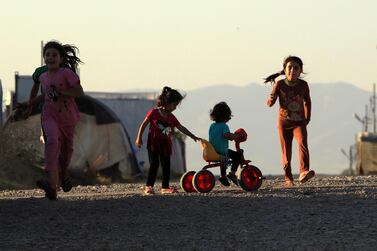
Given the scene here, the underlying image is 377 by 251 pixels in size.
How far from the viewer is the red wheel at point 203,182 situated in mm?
13055

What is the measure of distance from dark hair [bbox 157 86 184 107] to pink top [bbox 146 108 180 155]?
162mm

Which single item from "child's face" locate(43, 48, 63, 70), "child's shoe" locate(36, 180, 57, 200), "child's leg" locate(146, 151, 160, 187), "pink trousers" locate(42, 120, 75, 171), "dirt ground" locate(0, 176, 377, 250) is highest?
"child's face" locate(43, 48, 63, 70)

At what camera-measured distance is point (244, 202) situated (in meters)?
11.6

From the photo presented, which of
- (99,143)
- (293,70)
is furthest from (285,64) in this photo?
(99,143)

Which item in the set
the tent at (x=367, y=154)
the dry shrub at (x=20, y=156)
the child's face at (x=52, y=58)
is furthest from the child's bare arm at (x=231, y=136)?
the tent at (x=367, y=154)

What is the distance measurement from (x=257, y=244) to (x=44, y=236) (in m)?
1.95

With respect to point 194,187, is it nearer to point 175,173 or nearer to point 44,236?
point 44,236

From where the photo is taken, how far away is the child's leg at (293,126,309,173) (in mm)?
14172

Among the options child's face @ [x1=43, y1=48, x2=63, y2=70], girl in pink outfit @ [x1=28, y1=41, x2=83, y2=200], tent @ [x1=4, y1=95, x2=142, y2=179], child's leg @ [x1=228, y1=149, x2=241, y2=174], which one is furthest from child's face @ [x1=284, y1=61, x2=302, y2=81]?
tent @ [x1=4, y1=95, x2=142, y2=179]

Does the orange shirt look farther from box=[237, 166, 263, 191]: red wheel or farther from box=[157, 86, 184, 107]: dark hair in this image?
box=[157, 86, 184, 107]: dark hair

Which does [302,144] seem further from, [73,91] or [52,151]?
[52,151]

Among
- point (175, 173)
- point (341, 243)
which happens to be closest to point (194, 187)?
point (341, 243)

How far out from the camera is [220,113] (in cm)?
1347

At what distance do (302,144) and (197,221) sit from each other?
3.98 m
